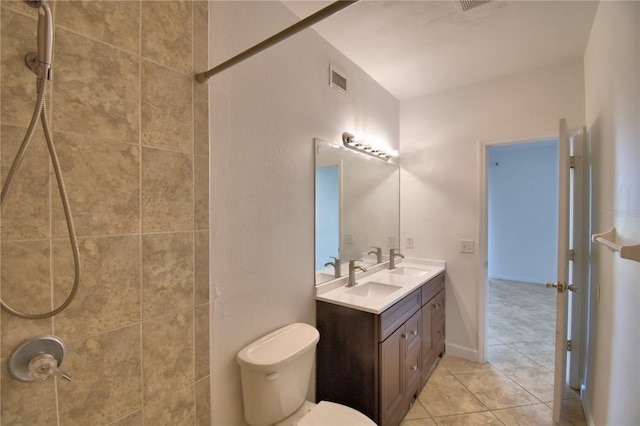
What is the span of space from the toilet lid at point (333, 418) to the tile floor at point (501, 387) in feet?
2.56

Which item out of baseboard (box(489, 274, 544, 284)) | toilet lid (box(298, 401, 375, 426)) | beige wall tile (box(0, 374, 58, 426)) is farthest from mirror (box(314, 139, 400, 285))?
baseboard (box(489, 274, 544, 284))

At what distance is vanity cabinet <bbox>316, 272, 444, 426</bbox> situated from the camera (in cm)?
158

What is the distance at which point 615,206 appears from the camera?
1307 mm

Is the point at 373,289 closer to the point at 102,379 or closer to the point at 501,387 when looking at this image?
the point at 501,387

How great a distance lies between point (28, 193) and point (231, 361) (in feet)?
3.40

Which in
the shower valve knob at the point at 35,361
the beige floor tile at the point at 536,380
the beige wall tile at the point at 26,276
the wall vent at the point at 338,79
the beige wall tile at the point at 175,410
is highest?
the wall vent at the point at 338,79

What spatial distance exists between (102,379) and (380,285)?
1.75m

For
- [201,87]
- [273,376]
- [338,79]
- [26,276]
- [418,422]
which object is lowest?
[418,422]

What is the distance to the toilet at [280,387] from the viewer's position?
1277 millimetres

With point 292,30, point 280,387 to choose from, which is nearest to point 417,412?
point 280,387

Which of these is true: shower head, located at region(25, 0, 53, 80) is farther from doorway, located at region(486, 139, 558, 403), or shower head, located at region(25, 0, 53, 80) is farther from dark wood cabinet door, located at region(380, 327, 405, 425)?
doorway, located at region(486, 139, 558, 403)

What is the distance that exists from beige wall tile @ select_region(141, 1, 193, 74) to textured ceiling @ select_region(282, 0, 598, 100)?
0.76 metres

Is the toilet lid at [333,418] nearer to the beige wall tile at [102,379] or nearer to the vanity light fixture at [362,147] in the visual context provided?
the beige wall tile at [102,379]

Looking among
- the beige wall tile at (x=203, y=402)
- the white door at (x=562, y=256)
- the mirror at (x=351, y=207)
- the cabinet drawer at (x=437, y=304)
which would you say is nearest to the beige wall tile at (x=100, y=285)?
the beige wall tile at (x=203, y=402)
